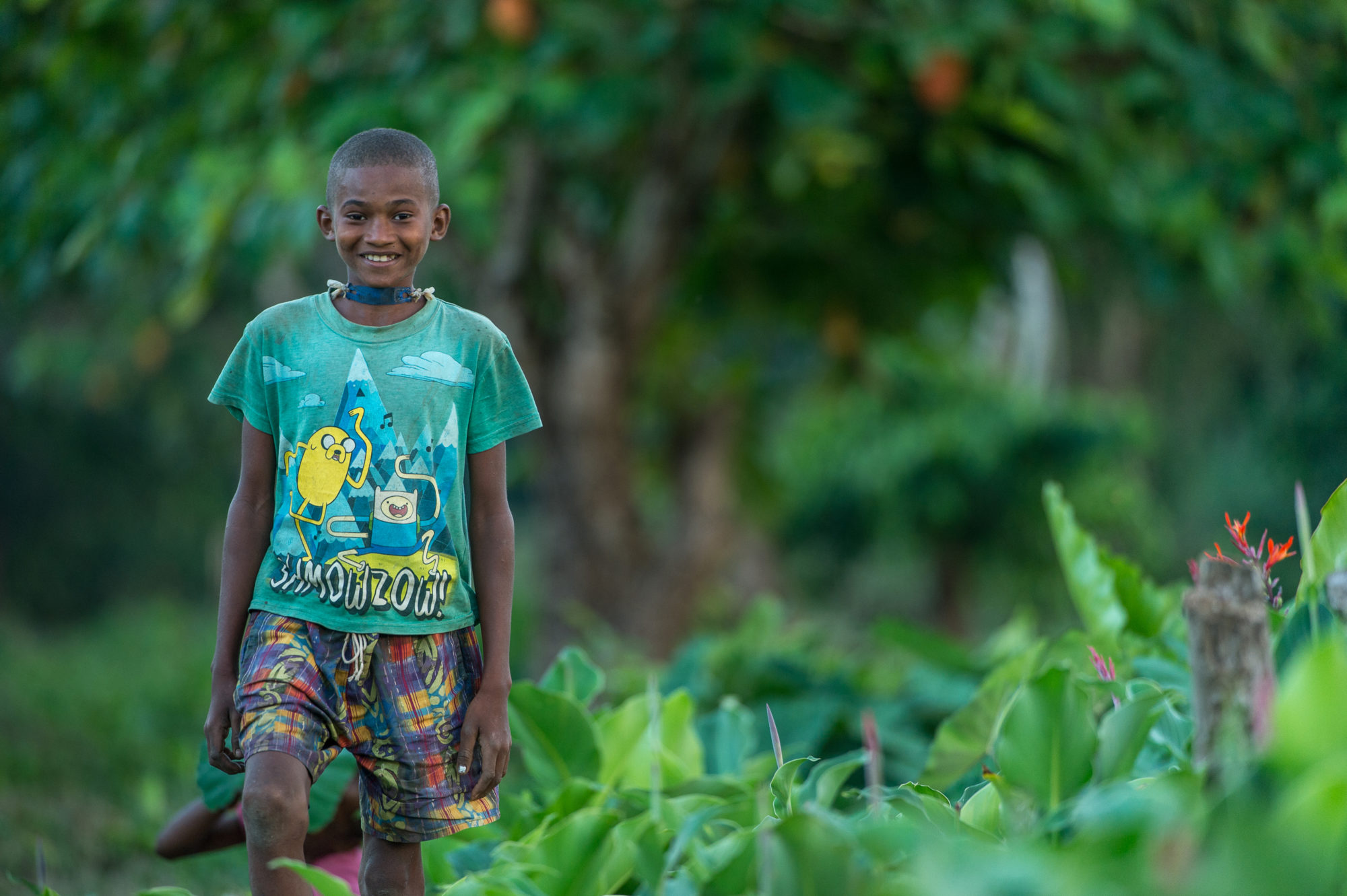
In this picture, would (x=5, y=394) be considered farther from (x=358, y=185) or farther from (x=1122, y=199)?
(x=358, y=185)

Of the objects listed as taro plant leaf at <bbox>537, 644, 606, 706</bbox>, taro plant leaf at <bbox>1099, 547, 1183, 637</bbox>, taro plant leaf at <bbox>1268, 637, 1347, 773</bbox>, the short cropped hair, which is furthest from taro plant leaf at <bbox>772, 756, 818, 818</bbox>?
taro plant leaf at <bbox>1099, 547, 1183, 637</bbox>

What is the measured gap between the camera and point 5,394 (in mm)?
11414

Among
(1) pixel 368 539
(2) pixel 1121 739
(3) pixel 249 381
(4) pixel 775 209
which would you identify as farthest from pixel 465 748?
(4) pixel 775 209

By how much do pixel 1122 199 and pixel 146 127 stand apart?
3072mm

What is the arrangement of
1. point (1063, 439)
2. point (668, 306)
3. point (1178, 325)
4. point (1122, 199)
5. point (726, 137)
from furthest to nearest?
point (1178, 325), point (1063, 439), point (668, 306), point (726, 137), point (1122, 199)

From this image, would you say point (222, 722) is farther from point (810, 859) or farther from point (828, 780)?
point (828, 780)

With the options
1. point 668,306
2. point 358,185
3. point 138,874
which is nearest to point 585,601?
point 668,306

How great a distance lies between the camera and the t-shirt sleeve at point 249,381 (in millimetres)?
1469

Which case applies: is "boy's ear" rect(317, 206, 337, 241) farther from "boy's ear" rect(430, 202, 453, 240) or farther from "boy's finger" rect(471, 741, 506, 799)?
"boy's finger" rect(471, 741, 506, 799)

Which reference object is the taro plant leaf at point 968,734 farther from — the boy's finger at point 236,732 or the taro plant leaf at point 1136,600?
the boy's finger at point 236,732

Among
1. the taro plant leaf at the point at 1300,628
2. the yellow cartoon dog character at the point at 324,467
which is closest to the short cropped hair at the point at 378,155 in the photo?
the yellow cartoon dog character at the point at 324,467

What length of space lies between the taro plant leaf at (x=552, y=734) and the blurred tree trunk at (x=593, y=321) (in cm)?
239

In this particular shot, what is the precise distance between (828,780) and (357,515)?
0.83 metres

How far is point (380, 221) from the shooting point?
1.43 metres
